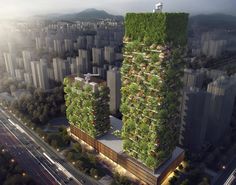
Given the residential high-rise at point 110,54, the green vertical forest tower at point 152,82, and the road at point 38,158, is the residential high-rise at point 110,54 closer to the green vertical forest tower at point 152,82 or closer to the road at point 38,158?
the road at point 38,158

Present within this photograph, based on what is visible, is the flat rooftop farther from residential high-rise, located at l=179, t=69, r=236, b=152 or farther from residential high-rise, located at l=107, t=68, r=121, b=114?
residential high-rise, located at l=179, t=69, r=236, b=152

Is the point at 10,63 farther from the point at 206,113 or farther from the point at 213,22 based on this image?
the point at 213,22

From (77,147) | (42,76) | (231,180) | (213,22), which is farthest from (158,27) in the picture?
(213,22)

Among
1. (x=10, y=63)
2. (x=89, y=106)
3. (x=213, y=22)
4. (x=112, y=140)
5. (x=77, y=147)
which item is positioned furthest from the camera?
(x=213, y=22)

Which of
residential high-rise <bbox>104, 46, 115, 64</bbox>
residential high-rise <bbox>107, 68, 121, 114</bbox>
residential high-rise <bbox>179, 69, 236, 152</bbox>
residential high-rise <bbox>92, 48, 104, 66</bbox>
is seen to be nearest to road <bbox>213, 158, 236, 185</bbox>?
residential high-rise <bbox>179, 69, 236, 152</bbox>

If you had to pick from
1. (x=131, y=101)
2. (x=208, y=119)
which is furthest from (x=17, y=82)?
(x=208, y=119)

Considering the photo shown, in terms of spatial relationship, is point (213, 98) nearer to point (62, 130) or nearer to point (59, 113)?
point (62, 130)
